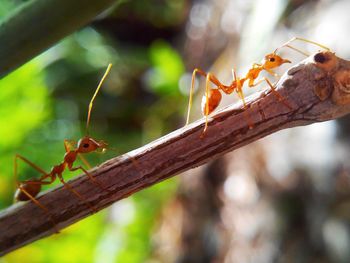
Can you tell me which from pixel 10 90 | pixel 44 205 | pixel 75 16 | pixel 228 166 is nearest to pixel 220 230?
pixel 228 166

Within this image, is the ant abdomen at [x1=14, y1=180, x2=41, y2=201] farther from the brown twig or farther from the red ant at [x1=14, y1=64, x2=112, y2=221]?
the brown twig

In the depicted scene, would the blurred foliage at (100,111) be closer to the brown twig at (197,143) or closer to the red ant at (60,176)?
the red ant at (60,176)

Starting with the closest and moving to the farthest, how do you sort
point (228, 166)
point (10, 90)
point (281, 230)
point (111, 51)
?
point (10, 90)
point (281, 230)
point (228, 166)
point (111, 51)

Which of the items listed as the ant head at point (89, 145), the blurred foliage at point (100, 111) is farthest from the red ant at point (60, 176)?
the blurred foliage at point (100, 111)

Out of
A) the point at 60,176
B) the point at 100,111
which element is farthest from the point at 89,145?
the point at 100,111

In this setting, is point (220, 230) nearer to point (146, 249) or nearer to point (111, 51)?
point (146, 249)
